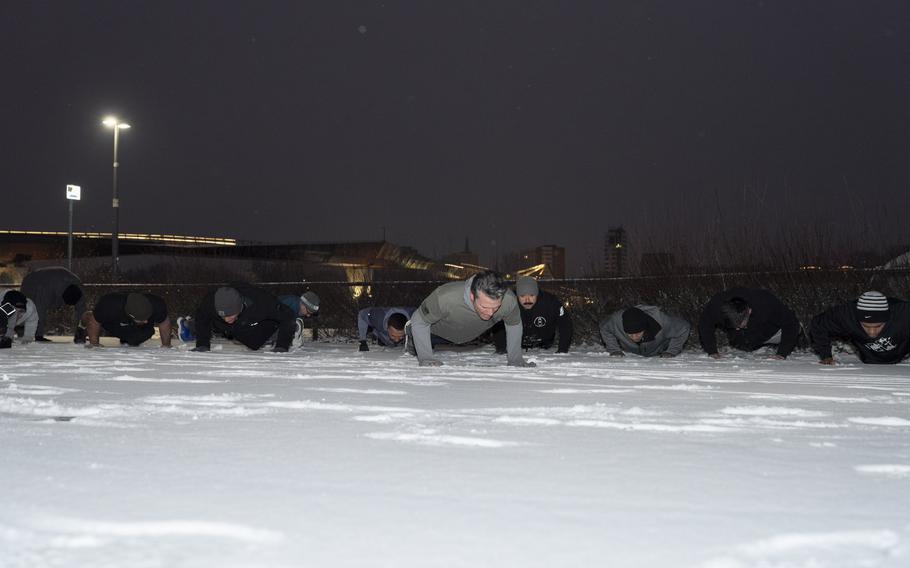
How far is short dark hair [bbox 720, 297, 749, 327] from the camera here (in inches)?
331

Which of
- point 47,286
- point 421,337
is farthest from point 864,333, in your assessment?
point 47,286

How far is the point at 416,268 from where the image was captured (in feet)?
47.2

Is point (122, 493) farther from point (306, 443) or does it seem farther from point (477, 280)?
point (477, 280)

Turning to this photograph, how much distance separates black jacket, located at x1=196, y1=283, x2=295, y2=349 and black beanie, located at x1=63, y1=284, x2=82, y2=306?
107 inches

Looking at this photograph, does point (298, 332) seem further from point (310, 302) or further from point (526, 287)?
point (526, 287)

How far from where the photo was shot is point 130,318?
10.5 m

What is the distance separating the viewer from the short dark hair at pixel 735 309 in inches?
331

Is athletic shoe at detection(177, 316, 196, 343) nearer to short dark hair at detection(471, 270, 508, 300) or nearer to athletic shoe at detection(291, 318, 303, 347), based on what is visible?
athletic shoe at detection(291, 318, 303, 347)

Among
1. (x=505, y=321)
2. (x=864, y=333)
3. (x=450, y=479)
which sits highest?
(x=505, y=321)

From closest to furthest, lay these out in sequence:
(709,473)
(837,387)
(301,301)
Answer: (709,473)
(837,387)
(301,301)

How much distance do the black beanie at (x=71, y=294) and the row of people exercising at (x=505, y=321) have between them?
2 cm

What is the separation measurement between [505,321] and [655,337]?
270cm

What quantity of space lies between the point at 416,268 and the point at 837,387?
31.9 feet

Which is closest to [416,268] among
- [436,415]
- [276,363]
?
[276,363]
